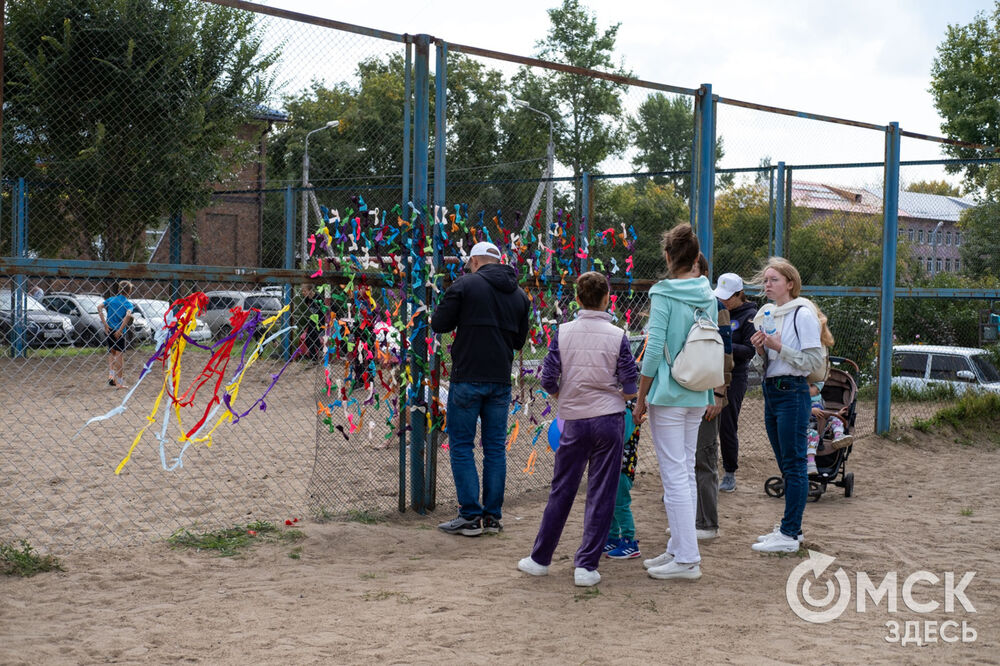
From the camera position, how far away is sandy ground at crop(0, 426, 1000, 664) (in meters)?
4.04

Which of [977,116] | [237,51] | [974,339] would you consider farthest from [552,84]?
[237,51]

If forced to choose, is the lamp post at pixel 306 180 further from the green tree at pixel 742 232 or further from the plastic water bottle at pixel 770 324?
the green tree at pixel 742 232

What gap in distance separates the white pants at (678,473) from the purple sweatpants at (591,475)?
0.22 meters

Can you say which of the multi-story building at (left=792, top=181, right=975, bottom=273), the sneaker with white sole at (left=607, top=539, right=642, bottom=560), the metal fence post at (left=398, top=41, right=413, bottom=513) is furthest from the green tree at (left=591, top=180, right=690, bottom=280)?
the sneaker with white sole at (left=607, top=539, right=642, bottom=560)

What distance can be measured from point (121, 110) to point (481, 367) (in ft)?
13.2

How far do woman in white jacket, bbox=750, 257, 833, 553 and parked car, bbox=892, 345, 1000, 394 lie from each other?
8.09 m

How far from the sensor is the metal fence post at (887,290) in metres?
10.1

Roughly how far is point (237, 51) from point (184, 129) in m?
1.08

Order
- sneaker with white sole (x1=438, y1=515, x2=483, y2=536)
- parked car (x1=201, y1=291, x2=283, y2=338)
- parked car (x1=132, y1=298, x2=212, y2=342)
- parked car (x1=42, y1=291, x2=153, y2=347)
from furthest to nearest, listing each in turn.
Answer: parked car (x1=42, y1=291, x2=153, y2=347)
sneaker with white sole (x1=438, y1=515, x2=483, y2=536)
parked car (x1=201, y1=291, x2=283, y2=338)
parked car (x1=132, y1=298, x2=212, y2=342)

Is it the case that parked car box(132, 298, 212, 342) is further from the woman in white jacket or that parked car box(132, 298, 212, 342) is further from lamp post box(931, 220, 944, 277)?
lamp post box(931, 220, 944, 277)

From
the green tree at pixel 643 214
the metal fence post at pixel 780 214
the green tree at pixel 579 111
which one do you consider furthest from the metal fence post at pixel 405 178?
the green tree at pixel 579 111

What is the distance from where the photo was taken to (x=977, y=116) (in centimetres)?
2919

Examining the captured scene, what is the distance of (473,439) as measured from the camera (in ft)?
19.9

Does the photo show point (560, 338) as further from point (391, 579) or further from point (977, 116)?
point (977, 116)
